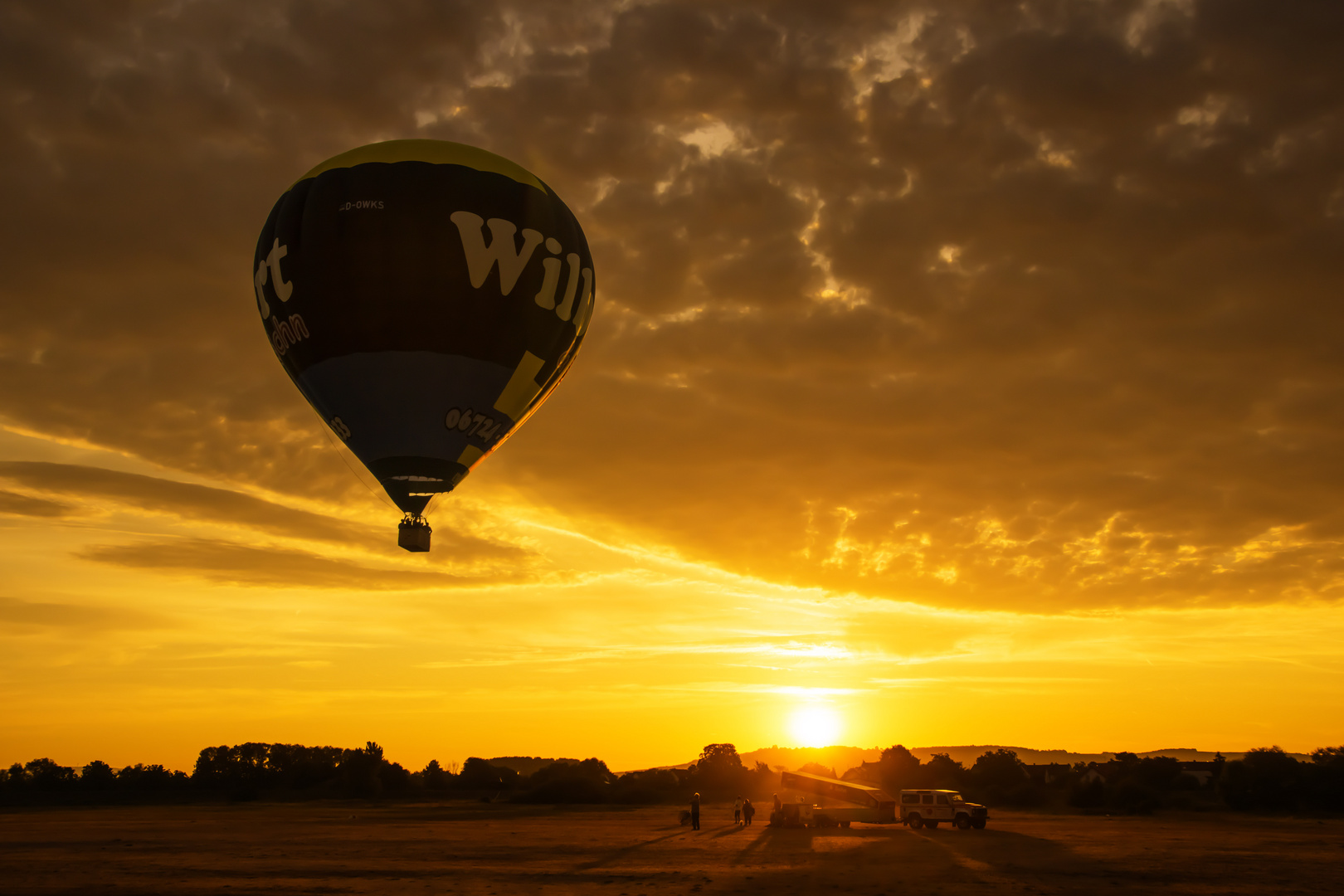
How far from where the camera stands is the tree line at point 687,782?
86375mm

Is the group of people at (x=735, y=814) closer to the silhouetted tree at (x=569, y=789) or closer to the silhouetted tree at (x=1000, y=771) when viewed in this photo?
the silhouetted tree at (x=569, y=789)

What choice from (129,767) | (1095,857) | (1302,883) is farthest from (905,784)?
(129,767)

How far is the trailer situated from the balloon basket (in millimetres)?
34080

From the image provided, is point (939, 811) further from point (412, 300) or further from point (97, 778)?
point (97, 778)

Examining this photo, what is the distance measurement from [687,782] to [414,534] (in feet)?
314

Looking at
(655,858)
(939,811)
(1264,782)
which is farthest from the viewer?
(1264,782)

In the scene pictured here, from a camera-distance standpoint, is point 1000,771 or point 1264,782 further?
point 1000,771

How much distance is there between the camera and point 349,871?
34562mm

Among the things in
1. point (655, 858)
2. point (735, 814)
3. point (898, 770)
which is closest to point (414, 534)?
point (655, 858)

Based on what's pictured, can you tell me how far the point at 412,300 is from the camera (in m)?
32.4

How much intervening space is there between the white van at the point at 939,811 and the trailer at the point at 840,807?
188 cm

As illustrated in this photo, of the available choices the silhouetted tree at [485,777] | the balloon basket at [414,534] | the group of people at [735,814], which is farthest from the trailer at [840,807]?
the silhouetted tree at [485,777]

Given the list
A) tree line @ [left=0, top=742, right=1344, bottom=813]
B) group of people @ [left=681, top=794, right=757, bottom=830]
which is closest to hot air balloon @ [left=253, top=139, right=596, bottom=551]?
group of people @ [left=681, top=794, right=757, bottom=830]

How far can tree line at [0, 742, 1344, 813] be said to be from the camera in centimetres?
8638
